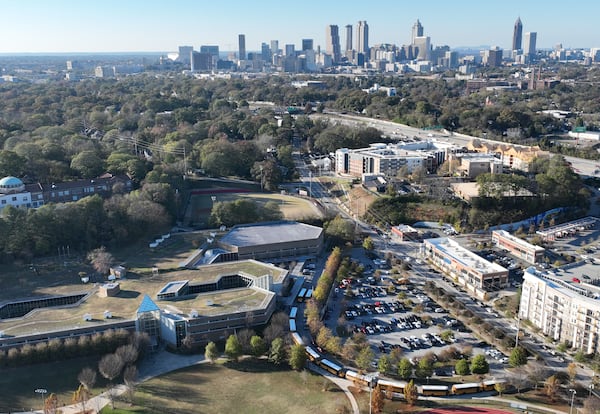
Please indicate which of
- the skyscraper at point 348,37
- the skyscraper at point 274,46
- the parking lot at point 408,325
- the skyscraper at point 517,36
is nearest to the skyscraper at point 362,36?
the skyscraper at point 348,37

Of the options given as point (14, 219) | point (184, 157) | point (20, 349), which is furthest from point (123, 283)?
point (184, 157)

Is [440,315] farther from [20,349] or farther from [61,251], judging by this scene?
[61,251]

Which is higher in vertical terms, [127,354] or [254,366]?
[127,354]

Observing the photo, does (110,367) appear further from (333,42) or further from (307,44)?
(307,44)

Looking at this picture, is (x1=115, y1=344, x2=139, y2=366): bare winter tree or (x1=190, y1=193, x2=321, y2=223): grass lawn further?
(x1=190, y1=193, x2=321, y2=223): grass lawn

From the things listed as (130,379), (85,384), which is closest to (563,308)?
(130,379)

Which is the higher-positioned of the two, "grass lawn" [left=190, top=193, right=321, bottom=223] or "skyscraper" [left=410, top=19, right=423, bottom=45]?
"skyscraper" [left=410, top=19, right=423, bottom=45]

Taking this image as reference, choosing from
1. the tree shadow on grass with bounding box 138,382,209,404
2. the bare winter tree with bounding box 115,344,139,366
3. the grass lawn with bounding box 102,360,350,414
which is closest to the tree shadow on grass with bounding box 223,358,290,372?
the grass lawn with bounding box 102,360,350,414

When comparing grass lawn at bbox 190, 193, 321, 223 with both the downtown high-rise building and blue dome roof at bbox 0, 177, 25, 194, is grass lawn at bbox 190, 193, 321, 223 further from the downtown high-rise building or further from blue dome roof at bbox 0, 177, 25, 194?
the downtown high-rise building
